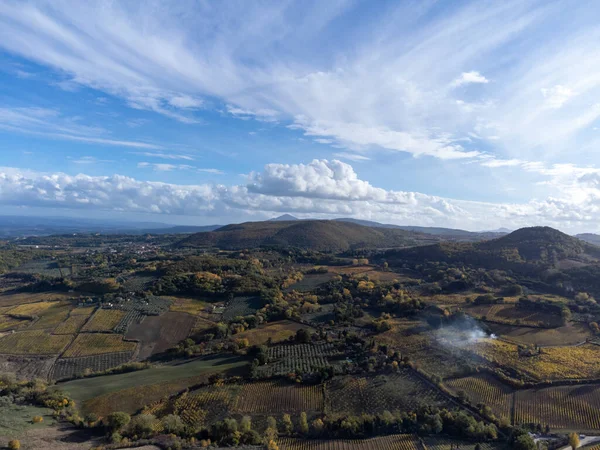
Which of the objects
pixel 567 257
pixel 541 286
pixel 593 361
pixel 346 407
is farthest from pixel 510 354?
pixel 567 257

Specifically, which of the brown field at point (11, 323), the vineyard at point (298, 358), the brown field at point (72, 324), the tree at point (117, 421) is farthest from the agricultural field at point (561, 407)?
the brown field at point (11, 323)

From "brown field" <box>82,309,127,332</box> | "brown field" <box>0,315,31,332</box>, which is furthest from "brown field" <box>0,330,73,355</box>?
"brown field" <box>82,309,127,332</box>

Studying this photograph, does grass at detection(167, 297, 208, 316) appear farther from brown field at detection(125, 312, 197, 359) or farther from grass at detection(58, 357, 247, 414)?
grass at detection(58, 357, 247, 414)

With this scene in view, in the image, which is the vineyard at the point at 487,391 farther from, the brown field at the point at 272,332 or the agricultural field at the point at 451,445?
the brown field at the point at 272,332

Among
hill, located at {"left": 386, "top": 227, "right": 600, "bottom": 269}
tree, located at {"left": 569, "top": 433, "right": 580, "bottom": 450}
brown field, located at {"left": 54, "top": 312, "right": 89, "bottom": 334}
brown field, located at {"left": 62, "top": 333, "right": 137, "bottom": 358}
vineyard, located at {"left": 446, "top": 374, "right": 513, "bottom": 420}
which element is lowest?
brown field, located at {"left": 62, "top": 333, "right": 137, "bottom": 358}

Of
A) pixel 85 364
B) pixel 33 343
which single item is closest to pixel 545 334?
pixel 85 364
